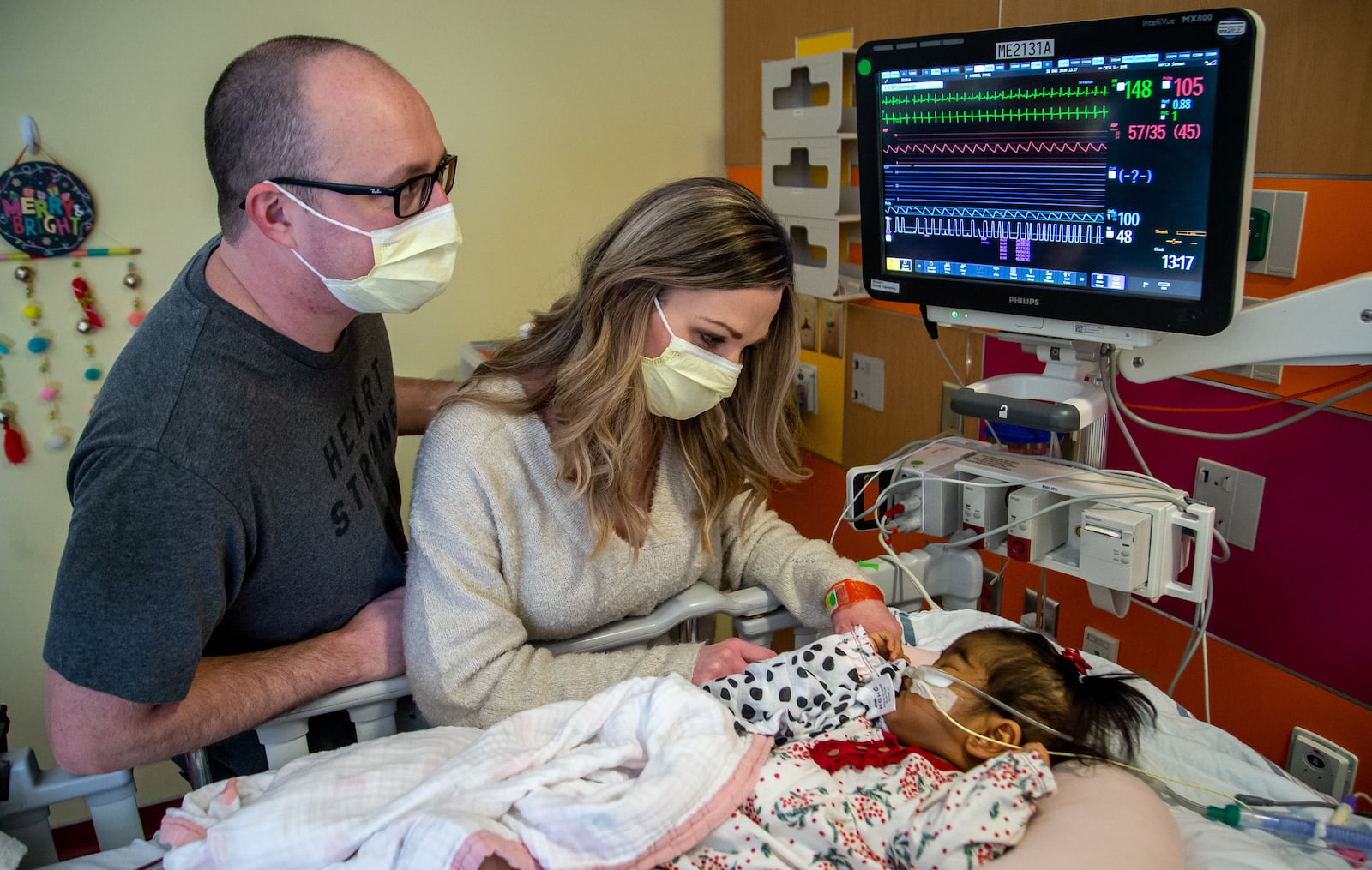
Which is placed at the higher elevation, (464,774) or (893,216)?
(893,216)

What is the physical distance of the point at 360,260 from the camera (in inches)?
58.6

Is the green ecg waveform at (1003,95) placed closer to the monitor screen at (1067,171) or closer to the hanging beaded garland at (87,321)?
the monitor screen at (1067,171)

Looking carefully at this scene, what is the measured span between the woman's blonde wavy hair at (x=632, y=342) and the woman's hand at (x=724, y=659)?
0.78 feet

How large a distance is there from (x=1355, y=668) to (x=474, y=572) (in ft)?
4.97

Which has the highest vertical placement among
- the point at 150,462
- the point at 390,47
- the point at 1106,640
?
the point at 390,47

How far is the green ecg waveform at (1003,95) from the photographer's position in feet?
4.73

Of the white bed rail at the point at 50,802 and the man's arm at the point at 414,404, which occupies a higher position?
the man's arm at the point at 414,404

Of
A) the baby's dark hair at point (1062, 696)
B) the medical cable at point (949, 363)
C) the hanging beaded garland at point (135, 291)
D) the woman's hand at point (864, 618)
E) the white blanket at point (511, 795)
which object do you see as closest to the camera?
the white blanket at point (511, 795)

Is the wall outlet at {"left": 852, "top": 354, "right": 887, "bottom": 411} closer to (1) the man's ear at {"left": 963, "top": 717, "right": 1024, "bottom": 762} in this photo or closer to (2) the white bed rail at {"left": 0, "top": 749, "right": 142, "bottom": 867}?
(1) the man's ear at {"left": 963, "top": 717, "right": 1024, "bottom": 762}

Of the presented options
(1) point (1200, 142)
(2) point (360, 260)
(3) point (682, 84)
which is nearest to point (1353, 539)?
(1) point (1200, 142)

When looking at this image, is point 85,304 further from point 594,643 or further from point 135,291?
point 594,643

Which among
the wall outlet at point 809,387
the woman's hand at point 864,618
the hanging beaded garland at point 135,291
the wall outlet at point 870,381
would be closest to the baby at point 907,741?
the woman's hand at point 864,618

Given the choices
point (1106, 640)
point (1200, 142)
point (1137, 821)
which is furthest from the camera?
point (1106, 640)

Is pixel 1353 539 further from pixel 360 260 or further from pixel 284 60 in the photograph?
pixel 284 60
